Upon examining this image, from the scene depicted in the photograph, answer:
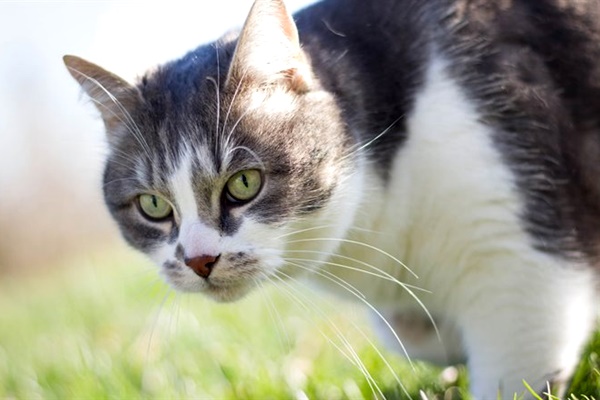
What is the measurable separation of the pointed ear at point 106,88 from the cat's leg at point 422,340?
962 mm

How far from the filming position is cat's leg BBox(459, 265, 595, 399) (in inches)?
71.8

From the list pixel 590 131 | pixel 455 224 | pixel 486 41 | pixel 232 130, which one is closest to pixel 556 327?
pixel 455 224

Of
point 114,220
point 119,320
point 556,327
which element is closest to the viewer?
point 556,327

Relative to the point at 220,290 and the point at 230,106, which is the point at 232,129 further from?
the point at 220,290

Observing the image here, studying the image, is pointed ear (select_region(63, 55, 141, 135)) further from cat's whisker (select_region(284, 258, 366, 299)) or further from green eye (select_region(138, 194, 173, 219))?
cat's whisker (select_region(284, 258, 366, 299))

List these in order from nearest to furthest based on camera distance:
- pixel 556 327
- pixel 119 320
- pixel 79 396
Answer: pixel 556 327 < pixel 79 396 < pixel 119 320

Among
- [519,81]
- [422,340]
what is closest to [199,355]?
[422,340]

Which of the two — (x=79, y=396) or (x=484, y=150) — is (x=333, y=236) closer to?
(x=484, y=150)

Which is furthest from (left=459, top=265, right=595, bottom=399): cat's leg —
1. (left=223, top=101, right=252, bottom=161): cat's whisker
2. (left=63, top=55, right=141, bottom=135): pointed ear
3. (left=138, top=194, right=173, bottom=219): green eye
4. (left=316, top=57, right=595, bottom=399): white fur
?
(left=63, top=55, right=141, bottom=135): pointed ear

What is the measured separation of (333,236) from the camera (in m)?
1.95

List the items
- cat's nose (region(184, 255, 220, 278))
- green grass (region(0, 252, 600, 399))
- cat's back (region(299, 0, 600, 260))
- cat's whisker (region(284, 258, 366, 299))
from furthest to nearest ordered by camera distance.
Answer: green grass (region(0, 252, 600, 399)), cat's whisker (region(284, 258, 366, 299)), cat's back (region(299, 0, 600, 260)), cat's nose (region(184, 255, 220, 278))

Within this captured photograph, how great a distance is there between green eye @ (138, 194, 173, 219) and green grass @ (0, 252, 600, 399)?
0.24m

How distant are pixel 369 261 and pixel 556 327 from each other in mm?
499

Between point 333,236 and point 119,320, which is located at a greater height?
point 333,236
